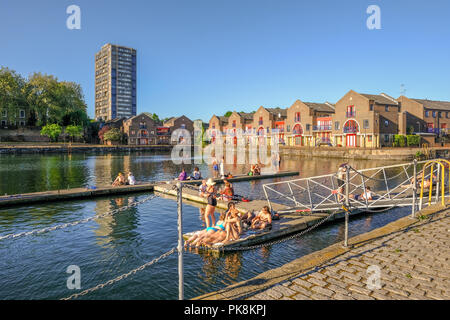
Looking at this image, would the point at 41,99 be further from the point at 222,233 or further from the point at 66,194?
the point at 222,233

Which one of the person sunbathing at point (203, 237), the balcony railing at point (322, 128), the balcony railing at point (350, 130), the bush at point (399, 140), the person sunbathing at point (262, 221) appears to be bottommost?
the person sunbathing at point (203, 237)

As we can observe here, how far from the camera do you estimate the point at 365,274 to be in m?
7.07

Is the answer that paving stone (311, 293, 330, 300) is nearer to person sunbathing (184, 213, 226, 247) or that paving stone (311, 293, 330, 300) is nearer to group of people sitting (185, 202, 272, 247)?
group of people sitting (185, 202, 272, 247)

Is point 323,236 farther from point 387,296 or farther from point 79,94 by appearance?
point 79,94

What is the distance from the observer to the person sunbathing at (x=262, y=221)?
11914 millimetres

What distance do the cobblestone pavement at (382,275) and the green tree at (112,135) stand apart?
104 meters

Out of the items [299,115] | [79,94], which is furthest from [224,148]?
[79,94]

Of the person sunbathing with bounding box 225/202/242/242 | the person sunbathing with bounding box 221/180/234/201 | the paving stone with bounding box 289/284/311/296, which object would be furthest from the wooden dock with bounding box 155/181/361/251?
the paving stone with bounding box 289/284/311/296

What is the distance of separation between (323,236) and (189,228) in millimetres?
5989

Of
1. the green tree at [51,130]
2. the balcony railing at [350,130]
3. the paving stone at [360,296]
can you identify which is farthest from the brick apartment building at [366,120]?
the green tree at [51,130]

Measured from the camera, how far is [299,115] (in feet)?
276

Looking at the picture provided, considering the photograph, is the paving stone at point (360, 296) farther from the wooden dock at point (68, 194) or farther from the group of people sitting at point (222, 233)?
the wooden dock at point (68, 194)

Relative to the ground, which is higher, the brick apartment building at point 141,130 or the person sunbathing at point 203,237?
the brick apartment building at point 141,130

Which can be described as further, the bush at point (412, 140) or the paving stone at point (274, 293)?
the bush at point (412, 140)
